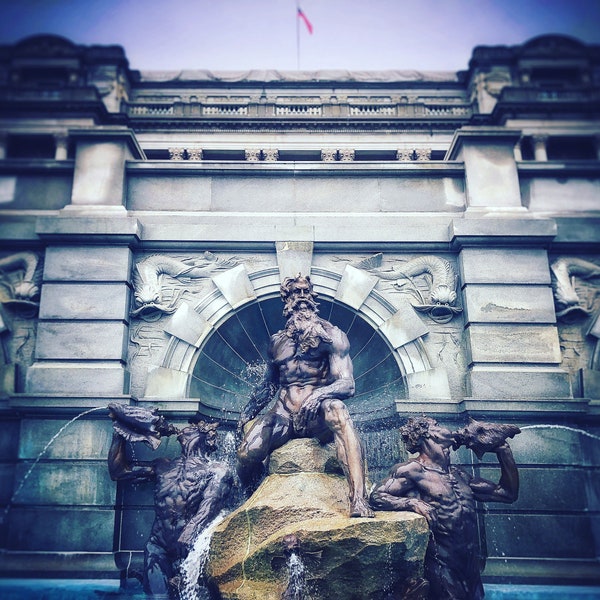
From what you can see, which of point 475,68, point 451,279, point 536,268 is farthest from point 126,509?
point 475,68

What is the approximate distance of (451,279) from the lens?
36.6 ft

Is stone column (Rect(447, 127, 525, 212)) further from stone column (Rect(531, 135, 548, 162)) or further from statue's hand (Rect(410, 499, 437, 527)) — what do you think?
stone column (Rect(531, 135, 548, 162))

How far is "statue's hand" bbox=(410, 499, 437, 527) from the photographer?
22.6 feet

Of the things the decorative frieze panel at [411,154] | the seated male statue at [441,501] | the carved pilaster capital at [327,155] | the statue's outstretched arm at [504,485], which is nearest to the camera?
the seated male statue at [441,501]

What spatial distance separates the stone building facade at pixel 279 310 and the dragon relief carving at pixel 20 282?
4cm

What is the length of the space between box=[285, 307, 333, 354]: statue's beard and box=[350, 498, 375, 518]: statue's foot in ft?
7.30

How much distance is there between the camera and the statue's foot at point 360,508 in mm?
6211

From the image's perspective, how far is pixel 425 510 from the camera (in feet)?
22.7

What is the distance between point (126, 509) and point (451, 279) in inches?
268

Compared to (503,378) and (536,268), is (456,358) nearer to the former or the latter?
(503,378)

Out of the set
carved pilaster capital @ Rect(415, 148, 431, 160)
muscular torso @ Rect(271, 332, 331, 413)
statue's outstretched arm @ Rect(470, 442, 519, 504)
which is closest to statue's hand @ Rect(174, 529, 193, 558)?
muscular torso @ Rect(271, 332, 331, 413)

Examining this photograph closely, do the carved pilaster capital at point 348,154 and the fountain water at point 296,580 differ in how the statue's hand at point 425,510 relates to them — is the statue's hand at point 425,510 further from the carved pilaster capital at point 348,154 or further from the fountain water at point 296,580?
the carved pilaster capital at point 348,154

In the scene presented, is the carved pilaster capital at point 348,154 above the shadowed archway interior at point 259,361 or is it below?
above

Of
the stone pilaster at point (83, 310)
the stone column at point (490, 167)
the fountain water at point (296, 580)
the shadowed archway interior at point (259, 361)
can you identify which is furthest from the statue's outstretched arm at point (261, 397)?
the stone column at point (490, 167)
